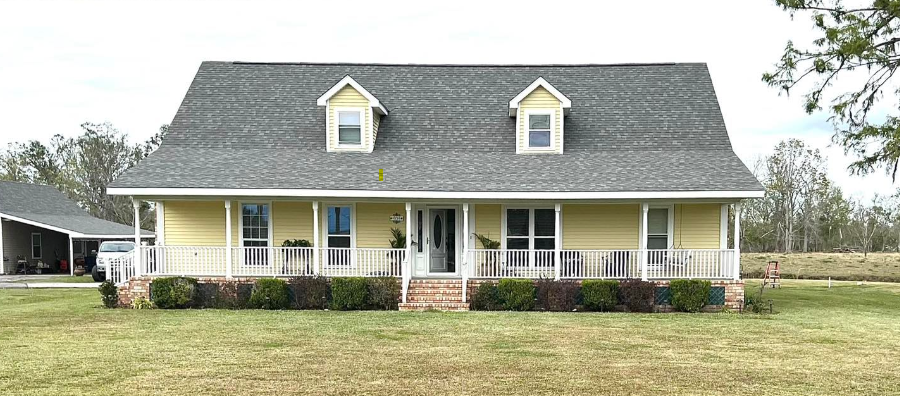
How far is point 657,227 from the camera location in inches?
743

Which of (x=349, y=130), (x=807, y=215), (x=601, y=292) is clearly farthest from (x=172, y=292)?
(x=807, y=215)

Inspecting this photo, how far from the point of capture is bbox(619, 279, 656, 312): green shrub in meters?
16.7

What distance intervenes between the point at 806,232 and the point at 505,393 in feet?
211

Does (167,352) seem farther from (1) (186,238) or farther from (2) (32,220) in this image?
(2) (32,220)

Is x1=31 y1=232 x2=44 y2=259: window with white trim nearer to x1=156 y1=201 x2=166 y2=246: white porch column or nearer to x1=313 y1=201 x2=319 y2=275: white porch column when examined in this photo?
x1=156 y1=201 x2=166 y2=246: white porch column

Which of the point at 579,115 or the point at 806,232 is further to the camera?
the point at 806,232

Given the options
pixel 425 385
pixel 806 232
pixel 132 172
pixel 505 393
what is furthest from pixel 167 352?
pixel 806 232

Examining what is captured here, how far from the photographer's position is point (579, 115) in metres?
20.9

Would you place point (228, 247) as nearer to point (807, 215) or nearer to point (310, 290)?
point (310, 290)

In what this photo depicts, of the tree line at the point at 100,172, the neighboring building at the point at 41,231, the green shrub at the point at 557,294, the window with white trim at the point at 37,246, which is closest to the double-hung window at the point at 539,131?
the green shrub at the point at 557,294

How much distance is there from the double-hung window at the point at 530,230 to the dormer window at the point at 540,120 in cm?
188

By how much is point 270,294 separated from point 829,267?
36.1 metres

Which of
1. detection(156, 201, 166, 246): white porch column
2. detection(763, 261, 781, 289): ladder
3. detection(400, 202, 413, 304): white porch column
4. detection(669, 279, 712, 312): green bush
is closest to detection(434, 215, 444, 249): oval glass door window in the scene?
detection(400, 202, 413, 304): white porch column

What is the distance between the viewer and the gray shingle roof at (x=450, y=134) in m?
17.7
